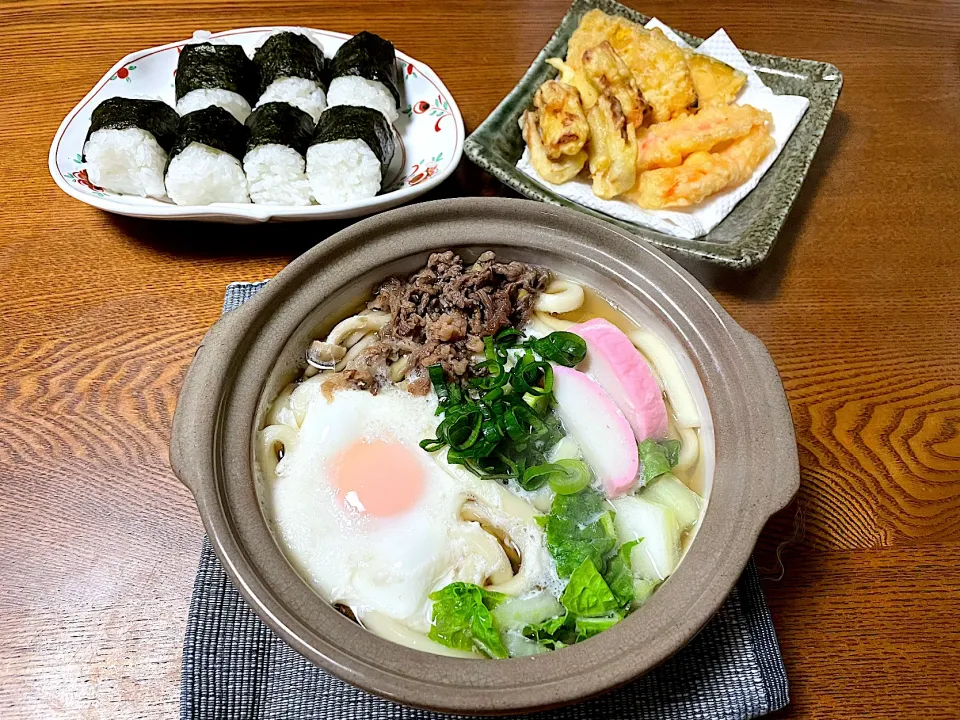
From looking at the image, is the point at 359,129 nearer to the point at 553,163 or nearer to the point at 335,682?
the point at 553,163

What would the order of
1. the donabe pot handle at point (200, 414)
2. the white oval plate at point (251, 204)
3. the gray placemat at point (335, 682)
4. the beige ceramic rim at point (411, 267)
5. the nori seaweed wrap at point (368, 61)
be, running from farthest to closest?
1. the nori seaweed wrap at point (368, 61)
2. the white oval plate at point (251, 204)
3. the gray placemat at point (335, 682)
4. the donabe pot handle at point (200, 414)
5. the beige ceramic rim at point (411, 267)

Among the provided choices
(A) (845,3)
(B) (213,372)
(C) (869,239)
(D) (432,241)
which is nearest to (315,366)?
(B) (213,372)

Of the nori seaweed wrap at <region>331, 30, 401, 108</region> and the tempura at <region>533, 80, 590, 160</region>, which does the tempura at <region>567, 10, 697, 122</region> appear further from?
the nori seaweed wrap at <region>331, 30, 401, 108</region>

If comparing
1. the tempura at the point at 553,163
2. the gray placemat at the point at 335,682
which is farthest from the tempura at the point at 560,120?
the gray placemat at the point at 335,682

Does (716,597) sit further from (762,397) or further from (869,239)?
(869,239)

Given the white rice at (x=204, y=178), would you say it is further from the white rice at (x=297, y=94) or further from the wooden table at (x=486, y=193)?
the white rice at (x=297, y=94)


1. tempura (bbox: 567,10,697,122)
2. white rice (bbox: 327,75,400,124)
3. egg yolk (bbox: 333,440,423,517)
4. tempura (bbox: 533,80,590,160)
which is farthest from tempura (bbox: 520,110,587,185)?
egg yolk (bbox: 333,440,423,517)

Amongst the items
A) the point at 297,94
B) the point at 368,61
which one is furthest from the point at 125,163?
the point at 368,61
